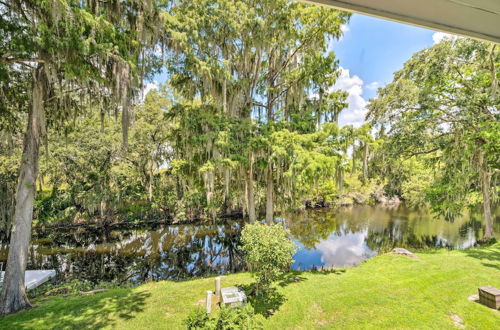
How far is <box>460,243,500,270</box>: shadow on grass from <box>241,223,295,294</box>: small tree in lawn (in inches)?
287

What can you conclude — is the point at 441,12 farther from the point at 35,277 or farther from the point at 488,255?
the point at 35,277

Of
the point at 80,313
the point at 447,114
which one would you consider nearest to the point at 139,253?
the point at 80,313

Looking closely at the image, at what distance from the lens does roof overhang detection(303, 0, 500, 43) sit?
1284mm

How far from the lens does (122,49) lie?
5.60 meters

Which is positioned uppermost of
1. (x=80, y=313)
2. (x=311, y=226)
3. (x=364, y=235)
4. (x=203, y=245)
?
(x=80, y=313)

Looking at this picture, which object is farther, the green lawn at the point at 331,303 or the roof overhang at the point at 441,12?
the green lawn at the point at 331,303

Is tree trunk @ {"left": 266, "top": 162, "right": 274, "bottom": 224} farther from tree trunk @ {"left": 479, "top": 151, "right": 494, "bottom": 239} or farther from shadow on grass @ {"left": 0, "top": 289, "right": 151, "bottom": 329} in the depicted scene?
tree trunk @ {"left": 479, "top": 151, "right": 494, "bottom": 239}

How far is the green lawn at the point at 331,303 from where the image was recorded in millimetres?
5039

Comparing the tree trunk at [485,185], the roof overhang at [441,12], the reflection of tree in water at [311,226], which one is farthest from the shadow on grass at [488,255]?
the roof overhang at [441,12]

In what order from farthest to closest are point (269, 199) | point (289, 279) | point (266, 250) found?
point (269, 199), point (289, 279), point (266, 250)

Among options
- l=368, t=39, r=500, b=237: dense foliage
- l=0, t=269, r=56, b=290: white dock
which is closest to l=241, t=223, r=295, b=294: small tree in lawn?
l=0, t=269, r=56, b=290: white dock

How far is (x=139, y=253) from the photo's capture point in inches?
512

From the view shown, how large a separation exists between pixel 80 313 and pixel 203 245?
913 cm

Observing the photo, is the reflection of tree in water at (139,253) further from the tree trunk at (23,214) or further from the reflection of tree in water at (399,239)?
the reflection of tree in water at (399,239)
